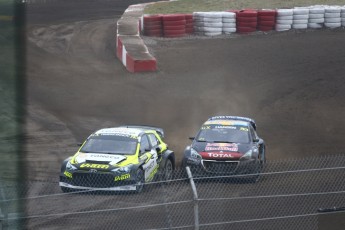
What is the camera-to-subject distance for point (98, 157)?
49.2ft

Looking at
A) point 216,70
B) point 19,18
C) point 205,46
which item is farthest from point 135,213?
point 19,18

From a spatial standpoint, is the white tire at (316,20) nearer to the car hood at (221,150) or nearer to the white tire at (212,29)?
the white tire at (212,29)

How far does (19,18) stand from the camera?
110ft

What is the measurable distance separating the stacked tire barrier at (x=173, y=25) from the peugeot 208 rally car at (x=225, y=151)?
14.0 meters

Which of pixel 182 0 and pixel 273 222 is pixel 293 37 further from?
pixel 273 222

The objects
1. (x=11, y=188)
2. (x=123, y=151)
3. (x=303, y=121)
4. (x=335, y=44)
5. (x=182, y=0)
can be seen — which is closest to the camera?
(x=11, y=188)

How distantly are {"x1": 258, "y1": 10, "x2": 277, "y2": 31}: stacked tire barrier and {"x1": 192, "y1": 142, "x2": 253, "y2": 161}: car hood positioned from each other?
15.9m

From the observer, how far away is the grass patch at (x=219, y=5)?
36.0 m

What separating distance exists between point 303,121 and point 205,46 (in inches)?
366

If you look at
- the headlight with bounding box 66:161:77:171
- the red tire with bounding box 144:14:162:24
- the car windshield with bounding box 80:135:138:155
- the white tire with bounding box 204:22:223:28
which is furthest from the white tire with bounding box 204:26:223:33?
the headlight with bounding box 66:161:77:171

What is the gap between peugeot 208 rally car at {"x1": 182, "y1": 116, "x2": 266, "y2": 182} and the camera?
51.8 ft

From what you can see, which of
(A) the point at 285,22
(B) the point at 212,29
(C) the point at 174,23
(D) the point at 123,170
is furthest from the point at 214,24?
(D) the point at 123,170

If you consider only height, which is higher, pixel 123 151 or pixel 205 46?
pixel 123 151

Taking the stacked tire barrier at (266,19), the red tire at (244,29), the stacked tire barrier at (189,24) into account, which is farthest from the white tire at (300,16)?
the stacked tire barrier at (189,24)
